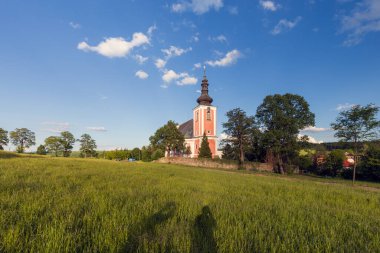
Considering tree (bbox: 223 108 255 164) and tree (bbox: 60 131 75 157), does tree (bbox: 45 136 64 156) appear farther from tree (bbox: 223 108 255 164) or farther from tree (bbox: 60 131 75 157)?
tree (bbox: 223 108 255 164)

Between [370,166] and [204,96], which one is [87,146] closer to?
[204,96]

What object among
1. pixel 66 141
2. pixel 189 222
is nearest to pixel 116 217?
pixel 189 222

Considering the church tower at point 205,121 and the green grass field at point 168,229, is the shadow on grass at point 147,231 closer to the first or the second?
the green grass field at point 168,229

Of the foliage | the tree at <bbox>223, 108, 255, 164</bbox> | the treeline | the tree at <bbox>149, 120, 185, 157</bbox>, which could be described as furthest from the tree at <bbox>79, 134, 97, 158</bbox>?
the foliage

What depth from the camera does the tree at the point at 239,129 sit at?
40.8m

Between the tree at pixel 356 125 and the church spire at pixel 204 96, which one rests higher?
the church spire at pixel 204 96

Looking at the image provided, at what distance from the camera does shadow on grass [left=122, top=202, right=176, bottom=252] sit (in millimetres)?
1941

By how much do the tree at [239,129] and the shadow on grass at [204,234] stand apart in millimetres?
38675

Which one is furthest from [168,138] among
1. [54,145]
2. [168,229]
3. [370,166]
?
[54,145]

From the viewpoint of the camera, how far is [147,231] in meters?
2.39

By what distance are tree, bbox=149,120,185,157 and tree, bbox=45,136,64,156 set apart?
52572 millimetres

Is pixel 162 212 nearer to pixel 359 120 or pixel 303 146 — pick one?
pixel 359 120

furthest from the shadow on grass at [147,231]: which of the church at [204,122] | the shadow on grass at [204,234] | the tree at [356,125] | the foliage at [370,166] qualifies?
the church at [204,122]

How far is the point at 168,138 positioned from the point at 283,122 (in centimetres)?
3155
